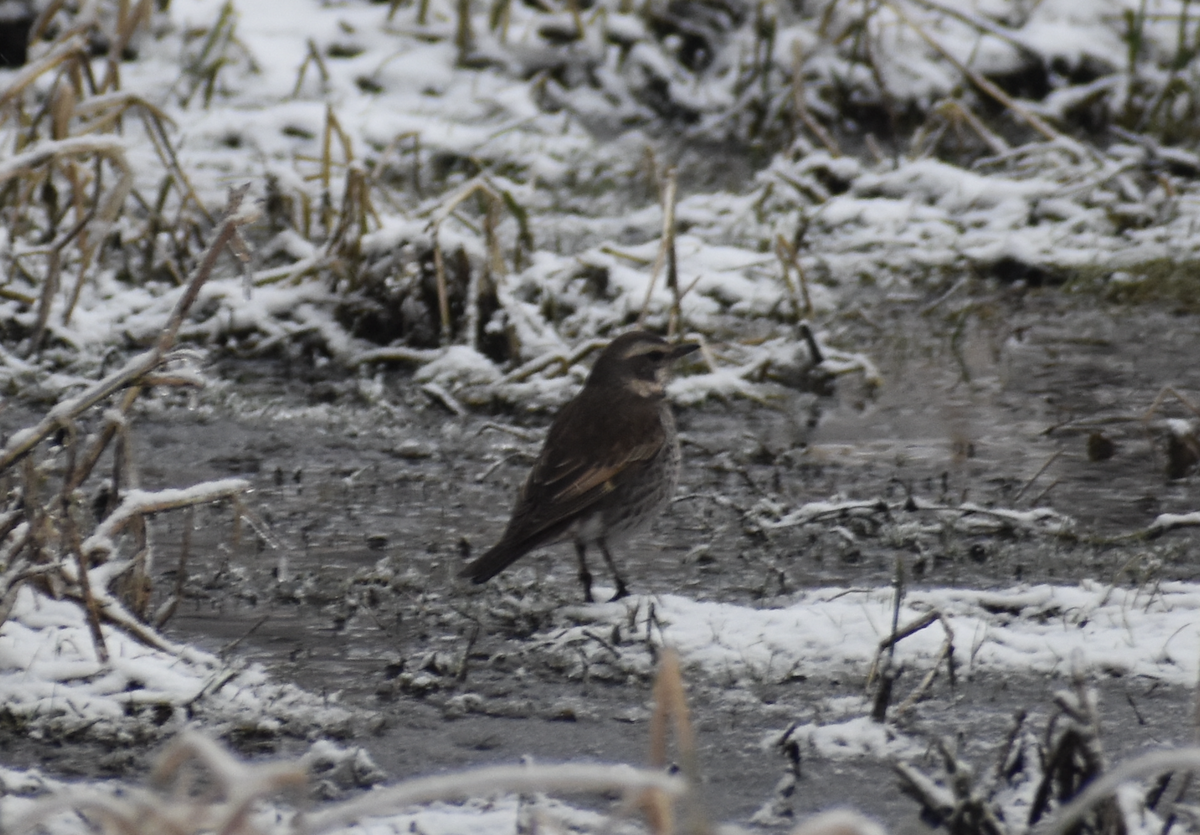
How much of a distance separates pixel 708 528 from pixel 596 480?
633 mm

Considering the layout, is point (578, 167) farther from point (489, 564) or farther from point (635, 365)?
point (489, 564)

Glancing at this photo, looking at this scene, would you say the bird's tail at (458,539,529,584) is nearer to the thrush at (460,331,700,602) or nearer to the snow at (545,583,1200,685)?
the thrush at (460,331,700,602)

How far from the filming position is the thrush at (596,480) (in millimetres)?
4621

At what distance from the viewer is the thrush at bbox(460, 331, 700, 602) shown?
4.62 meters

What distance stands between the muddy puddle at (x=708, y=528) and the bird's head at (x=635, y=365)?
411 mm


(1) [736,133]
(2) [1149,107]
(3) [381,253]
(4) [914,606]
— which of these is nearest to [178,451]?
(3) [381,253]

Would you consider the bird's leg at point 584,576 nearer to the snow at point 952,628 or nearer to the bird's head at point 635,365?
the snow at point 952,628

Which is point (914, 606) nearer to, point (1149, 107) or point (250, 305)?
point (250, 305)

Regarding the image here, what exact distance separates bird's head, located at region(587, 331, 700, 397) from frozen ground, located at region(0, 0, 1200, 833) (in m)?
0.47

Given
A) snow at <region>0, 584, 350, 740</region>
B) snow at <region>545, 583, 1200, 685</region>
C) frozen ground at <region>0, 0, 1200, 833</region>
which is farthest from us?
snow at <region>545, 583, 1200, 685</region>

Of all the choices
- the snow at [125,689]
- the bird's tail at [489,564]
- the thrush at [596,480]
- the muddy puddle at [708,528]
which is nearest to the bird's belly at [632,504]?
the thrush at [596,480]

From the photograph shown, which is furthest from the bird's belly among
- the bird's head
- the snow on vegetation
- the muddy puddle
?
the snow on vegetation

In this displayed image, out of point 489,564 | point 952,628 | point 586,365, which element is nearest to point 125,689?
point 489,564

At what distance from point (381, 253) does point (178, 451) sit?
4.94 ft
